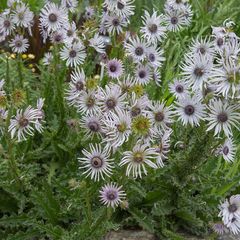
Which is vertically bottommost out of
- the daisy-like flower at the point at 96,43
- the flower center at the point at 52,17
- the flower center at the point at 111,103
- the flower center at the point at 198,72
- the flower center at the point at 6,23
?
the flower center at the point at 111,103

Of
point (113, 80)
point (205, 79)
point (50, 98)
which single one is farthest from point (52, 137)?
point (205, 79)

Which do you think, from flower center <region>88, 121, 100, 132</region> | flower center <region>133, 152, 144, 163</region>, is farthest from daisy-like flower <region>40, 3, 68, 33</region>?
flower center <region>133, 152, 144, 163</region>

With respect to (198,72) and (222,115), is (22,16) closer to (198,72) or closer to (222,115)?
(198,72)

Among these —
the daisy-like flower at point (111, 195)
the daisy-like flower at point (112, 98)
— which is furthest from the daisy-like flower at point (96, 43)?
the daisy-like flower at point (111, 195)

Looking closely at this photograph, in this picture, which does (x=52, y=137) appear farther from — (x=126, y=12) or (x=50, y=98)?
(x=126, y=12)

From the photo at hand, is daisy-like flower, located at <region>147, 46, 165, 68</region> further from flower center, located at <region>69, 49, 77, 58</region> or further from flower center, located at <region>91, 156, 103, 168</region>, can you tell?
flower center, located at <region>91, 156, 103, 168</region>

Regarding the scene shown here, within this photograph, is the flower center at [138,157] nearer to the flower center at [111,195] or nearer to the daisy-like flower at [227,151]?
the flower center at [111,195]
